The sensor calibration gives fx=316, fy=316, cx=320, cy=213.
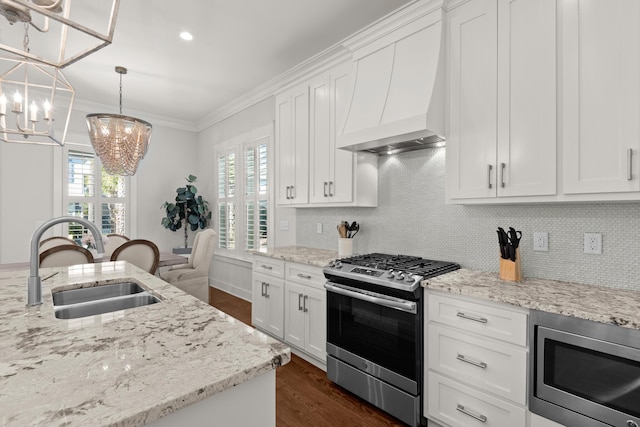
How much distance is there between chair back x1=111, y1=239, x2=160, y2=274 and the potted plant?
2207mm

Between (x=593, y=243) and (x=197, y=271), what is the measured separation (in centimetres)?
375

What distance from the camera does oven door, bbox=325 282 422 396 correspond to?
6.34 feet

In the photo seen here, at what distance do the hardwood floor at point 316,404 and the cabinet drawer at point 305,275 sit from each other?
0.74 metres

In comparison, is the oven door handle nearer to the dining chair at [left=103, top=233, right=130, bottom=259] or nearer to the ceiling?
the ceiling

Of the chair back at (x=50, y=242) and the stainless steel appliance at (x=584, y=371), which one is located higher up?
the chair back at (x=50, y=242)

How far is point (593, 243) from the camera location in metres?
1.83

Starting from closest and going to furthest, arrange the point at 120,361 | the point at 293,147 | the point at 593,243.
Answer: the point at 120,361, the point at 593,243, the point at 293,147

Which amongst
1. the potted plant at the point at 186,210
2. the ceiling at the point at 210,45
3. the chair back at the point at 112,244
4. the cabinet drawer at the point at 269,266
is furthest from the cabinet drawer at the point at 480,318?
the potted plant at the point at 186,210

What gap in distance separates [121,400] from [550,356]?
1724mm

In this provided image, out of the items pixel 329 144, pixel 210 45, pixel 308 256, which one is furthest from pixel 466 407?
pixel 210 45

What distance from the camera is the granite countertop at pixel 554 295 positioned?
135 centimetres

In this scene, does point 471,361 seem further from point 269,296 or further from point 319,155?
point 319,155

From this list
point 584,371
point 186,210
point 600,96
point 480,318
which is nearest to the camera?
point 584,371

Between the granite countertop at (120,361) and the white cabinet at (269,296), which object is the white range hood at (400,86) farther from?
the granite countertop at (120,361)
